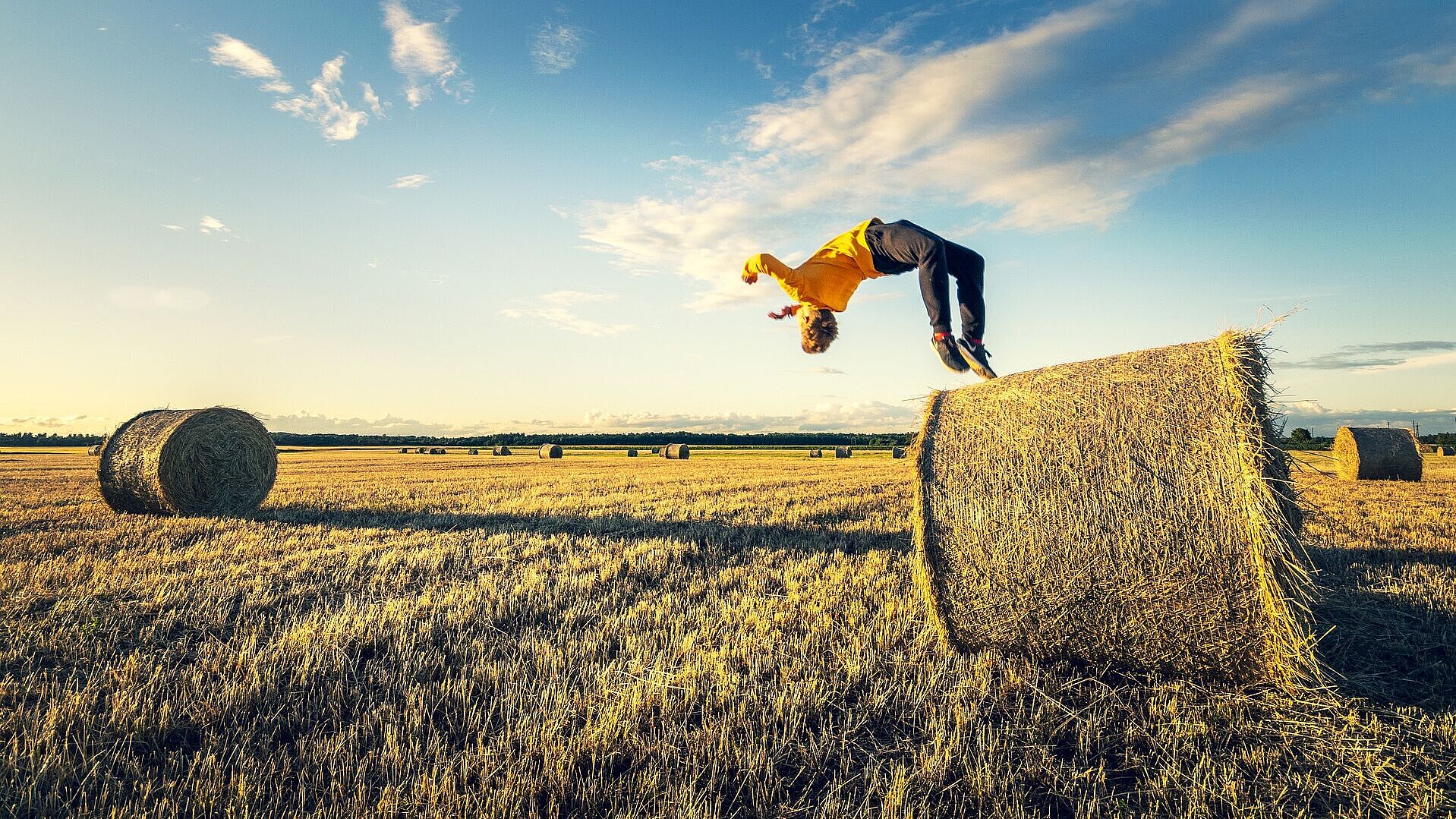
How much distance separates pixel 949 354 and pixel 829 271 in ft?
4.36

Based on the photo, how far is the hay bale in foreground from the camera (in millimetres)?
3973

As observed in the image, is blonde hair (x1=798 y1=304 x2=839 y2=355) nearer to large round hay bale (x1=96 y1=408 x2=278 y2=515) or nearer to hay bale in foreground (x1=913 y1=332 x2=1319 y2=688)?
hay bale in foreground (x1=913 y1=332 x2=1319 y2=688)

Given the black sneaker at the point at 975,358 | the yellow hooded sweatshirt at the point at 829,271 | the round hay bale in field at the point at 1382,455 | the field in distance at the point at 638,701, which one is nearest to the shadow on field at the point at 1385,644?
the field in distance at the point at 638,701

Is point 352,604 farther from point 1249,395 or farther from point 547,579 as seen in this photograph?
point 1249,395

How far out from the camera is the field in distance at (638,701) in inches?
111

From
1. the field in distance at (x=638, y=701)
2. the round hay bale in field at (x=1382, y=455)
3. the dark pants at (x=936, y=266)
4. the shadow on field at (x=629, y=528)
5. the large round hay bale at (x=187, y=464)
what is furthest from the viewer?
the round hay bale in field at (x=1382, y=455)

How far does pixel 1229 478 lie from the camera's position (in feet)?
13.2

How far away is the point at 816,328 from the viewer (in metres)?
6.61

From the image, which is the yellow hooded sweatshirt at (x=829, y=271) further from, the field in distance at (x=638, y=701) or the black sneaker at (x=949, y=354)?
the field in distance at (x=638, y=701)

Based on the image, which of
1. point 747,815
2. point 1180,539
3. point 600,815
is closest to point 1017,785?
point 747,815

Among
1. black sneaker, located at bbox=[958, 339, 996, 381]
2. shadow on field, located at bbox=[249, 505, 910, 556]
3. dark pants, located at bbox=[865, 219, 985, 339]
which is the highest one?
dark pants, located at bbox=[865, 219, 985, 339]

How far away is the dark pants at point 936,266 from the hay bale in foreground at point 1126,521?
42.8 inches

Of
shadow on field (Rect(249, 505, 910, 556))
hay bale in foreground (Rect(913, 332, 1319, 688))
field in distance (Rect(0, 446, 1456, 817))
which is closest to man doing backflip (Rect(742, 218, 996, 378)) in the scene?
hay bale in foreground (Rect(913, 332, 1319, 688))

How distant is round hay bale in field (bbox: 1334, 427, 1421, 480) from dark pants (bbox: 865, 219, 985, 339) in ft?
61.5
